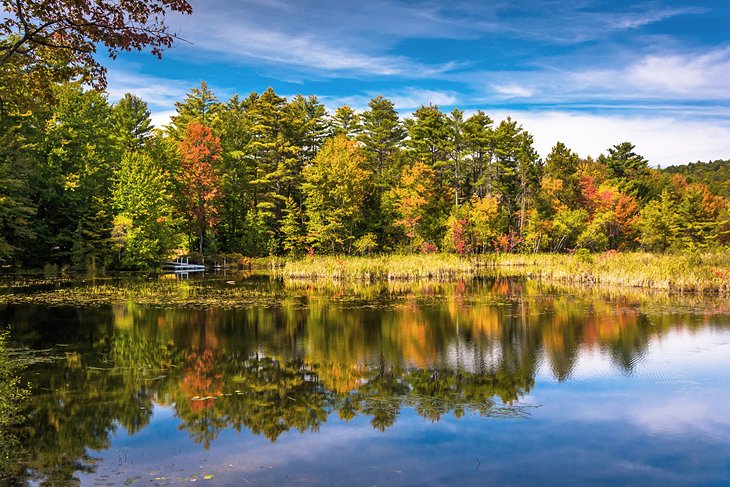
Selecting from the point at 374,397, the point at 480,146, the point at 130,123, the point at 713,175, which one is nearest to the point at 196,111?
the point at 130,123

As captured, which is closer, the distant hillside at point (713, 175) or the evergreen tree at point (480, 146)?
the evergreen tree at point (480, 146)

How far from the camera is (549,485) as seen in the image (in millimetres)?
6969

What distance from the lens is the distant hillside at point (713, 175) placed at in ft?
281

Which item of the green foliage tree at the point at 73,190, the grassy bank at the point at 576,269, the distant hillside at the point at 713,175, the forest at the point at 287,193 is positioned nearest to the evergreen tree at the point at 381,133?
the forest at the point at 287,193

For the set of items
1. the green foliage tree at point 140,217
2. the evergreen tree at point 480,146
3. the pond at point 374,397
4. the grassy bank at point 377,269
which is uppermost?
the evergreen tree at point 480,146

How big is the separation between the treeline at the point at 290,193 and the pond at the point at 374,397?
22821 mm

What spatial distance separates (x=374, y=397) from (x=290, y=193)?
47056mm

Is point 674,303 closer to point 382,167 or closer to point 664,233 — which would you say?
point 664,233

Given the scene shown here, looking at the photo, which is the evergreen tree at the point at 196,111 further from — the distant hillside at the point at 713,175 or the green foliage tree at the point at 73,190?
the distant hillside at the point at 713,175

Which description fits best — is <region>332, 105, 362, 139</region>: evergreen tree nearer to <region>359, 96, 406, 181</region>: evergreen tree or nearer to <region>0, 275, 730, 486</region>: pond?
<region>359, 96, 406, 181</region>: evergreen tree

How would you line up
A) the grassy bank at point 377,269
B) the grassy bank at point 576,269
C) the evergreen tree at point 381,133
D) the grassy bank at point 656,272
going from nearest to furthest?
the grassy bank at point 656,272
the grassy bank at point 576,269
the grassy bank at point 377,269
the evergreen tree at point 381,133

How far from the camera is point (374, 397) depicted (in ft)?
35.0

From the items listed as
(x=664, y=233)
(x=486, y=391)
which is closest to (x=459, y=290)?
(x=486, y=391)

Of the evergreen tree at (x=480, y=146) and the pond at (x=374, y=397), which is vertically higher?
the evergreen tree at (x=480, y=146)
